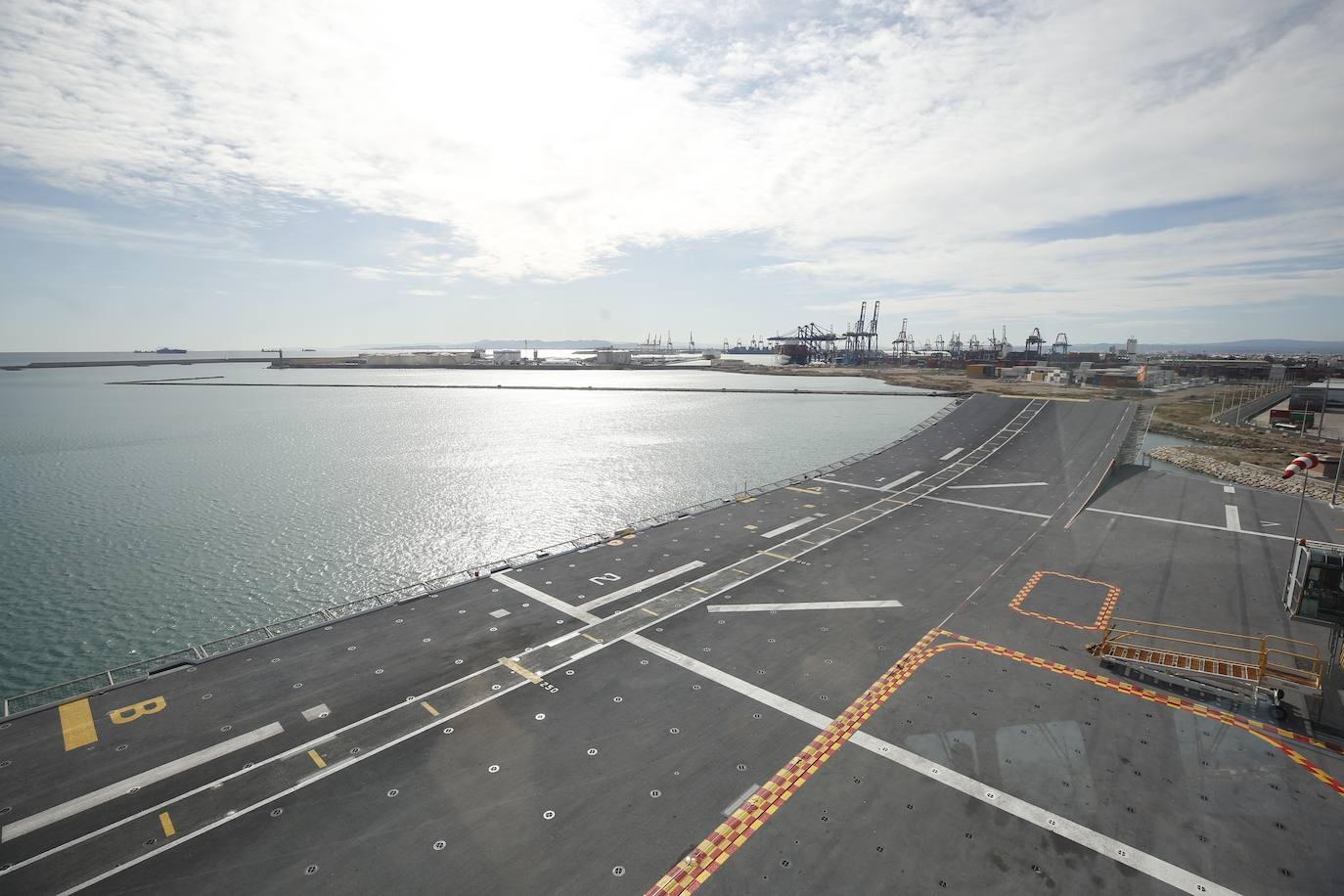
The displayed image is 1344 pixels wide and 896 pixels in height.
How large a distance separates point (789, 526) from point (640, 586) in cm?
1423

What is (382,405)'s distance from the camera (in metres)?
144

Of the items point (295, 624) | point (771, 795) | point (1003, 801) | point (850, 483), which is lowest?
point (295, 624)

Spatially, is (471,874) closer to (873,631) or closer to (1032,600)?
(873,631)

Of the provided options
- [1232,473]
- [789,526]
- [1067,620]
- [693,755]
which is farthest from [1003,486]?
[693,755]

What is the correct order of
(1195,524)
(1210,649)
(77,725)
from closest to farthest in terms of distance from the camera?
1. (77,725)
2. (1210,649)
3. (1195,524)

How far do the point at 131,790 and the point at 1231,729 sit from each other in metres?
34.7

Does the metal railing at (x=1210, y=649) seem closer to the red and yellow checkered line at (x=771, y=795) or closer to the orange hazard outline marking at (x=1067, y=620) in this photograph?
the orange hazard outline marking at (x=1067, y=620)

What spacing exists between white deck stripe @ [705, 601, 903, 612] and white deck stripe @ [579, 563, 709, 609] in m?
4.18

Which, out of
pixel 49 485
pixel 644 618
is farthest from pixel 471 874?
pixel 49 485

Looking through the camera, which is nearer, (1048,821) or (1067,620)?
(1048,821)

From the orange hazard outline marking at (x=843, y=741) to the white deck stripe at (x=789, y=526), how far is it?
14142 millimetres

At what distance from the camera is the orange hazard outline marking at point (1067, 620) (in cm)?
2591

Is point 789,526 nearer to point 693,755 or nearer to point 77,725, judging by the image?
point 693,755

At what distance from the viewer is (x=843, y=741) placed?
1812 centimetres
